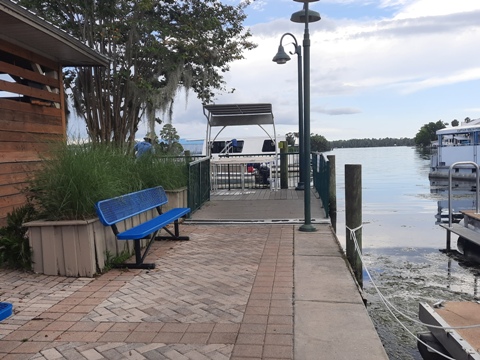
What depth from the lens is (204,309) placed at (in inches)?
168

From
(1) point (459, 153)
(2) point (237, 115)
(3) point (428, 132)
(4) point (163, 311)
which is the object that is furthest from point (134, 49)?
(3) point (428, 132)

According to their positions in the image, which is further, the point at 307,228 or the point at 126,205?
the point at 307,228

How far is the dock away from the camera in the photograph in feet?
11.4

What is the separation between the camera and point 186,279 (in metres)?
5.26

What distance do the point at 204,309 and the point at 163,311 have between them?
38 cm

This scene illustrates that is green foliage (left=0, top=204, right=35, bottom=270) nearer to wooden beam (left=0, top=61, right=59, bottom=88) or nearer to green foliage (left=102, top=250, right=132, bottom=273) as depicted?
green foliage (left=102, top=250, right=132, bottom=273)

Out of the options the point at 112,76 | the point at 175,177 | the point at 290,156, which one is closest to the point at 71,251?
the point at 175,177

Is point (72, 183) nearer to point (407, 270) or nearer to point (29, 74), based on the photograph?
point (29, 74)

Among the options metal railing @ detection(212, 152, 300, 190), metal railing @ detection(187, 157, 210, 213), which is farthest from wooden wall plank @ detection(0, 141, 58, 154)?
metal railing @ detection(212, 152, 300, 190)

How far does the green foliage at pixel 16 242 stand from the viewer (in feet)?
18.1

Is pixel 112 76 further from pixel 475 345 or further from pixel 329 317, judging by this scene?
pixel 475 345

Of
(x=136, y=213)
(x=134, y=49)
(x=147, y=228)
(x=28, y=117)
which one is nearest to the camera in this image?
(x=147, y=228)

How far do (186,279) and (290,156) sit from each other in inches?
454

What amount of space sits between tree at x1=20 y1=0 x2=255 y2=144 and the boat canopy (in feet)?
4.81
